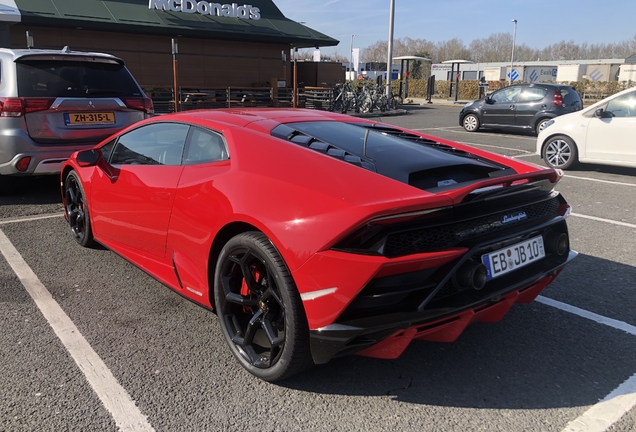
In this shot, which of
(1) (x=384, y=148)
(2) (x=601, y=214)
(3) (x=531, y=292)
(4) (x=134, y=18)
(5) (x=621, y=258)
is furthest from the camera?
(4) (x=134, y=18)

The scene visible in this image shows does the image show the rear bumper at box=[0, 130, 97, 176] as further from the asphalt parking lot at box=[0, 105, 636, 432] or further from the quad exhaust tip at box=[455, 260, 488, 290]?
the quad exhaust tip at box=[455, 260, 488, 290]

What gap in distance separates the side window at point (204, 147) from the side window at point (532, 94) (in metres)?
13.4

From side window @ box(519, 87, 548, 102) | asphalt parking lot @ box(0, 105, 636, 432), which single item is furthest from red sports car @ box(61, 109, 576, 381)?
side window @ box(519, 87, 548, 102)

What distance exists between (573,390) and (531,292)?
0.54 metres

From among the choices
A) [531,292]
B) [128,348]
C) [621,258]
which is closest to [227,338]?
[128,348]

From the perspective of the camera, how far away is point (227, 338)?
2951 millimetres

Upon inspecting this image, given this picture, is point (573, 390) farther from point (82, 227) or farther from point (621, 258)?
point (82, 227)

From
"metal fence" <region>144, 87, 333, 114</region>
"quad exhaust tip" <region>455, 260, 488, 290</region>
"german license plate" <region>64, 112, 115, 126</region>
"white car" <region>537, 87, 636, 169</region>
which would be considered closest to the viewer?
"quad exhaust tip" <region>455, 260, 488, 290</region>

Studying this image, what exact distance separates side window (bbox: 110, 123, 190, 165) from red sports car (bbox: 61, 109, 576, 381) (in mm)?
18

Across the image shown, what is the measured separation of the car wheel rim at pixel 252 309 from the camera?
267 cm

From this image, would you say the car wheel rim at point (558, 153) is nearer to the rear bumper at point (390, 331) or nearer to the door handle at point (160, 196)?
the rear bumper at point (390, 331)

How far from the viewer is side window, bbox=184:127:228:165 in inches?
123

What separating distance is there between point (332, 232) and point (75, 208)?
3.55m

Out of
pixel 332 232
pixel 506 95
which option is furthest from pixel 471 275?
pixel 506 95
